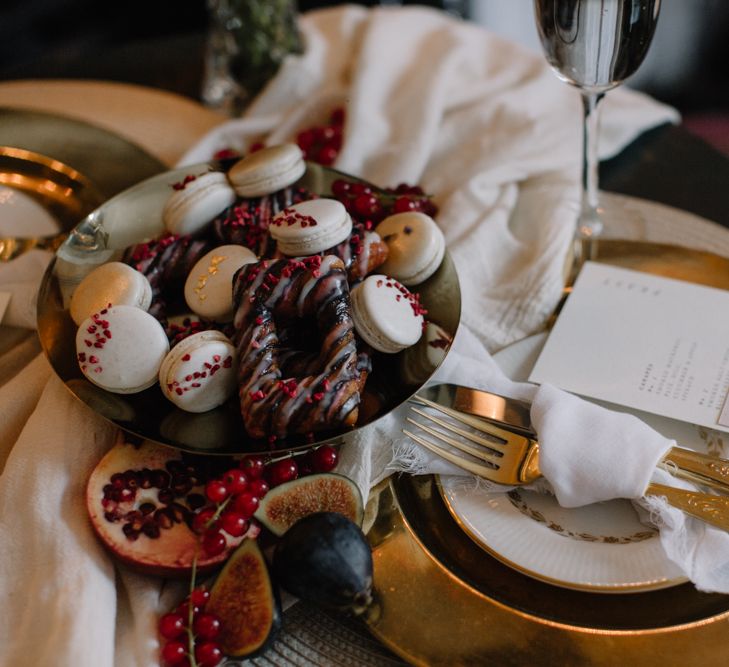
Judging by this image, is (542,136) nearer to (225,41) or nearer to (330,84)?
(330,84)

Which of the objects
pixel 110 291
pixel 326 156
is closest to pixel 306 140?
pixel 326 156

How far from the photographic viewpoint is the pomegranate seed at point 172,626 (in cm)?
63

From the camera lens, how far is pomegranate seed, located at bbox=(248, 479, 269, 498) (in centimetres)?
70

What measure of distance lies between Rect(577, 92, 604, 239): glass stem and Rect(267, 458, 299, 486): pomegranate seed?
523 mm

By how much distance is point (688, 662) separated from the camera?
1.95 ft

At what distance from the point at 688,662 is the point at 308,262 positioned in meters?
0.47

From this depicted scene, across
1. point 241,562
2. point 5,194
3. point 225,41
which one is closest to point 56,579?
point 241,562

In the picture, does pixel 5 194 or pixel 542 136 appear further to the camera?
pixel 542 136

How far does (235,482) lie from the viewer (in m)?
0.69

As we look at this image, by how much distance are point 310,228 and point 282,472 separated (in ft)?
0.81

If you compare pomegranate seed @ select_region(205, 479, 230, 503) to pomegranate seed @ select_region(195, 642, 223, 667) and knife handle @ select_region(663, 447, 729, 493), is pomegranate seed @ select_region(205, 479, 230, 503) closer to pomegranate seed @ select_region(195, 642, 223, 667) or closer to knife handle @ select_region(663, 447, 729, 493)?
pomegranate seed @ select_region(195, 642, 223, 667)

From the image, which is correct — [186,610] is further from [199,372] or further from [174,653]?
[199,372]

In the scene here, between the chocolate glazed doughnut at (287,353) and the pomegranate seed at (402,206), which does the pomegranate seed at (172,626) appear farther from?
the pomegranate seed at (402,206)

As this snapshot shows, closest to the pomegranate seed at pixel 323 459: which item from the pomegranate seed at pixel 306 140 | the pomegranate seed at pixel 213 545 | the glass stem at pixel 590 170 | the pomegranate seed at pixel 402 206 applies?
the pomegranate seed at pixel 213 545
